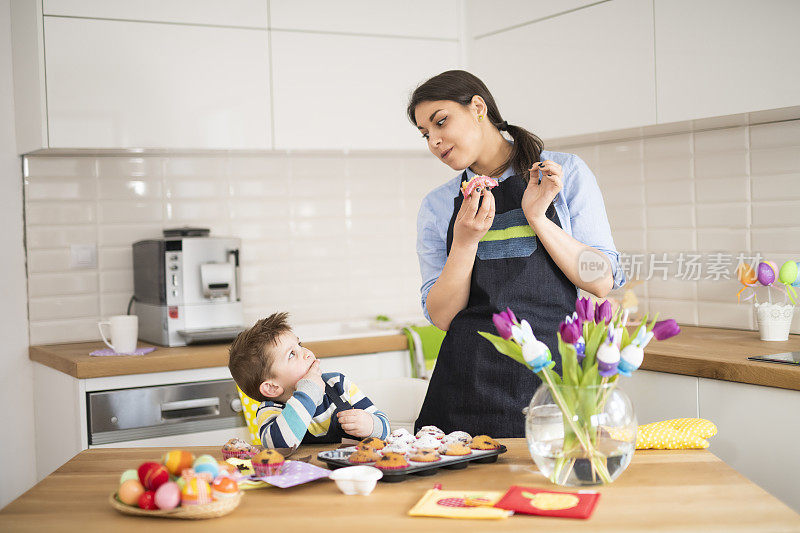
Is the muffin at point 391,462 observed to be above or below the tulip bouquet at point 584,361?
below

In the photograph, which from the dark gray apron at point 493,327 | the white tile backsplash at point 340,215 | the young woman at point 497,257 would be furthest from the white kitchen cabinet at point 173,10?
the dark gray apron at point 493,327

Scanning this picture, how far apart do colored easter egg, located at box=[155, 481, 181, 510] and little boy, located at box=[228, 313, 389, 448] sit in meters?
0.46

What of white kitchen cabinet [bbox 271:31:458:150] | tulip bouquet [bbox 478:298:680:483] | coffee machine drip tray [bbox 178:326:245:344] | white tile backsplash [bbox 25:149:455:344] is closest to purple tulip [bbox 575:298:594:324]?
tulip bouquet [bbox 478:298:680:483]

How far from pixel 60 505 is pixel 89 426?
4.70 ft

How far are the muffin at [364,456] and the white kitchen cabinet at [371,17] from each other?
6.95ft

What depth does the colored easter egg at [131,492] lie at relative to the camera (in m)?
1.25

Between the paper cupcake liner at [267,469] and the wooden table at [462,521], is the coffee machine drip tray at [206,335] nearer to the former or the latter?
the wooden table at [462,521]

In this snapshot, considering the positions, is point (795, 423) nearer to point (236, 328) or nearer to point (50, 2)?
point (236, 328)

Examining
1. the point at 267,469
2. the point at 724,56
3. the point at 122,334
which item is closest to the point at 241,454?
the point at 267,469

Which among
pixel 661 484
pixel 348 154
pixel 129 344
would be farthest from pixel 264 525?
pixel 348 154

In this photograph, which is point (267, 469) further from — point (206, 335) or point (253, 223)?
point (253, 223)

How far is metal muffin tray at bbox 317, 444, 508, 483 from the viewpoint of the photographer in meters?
Answer: 1.38

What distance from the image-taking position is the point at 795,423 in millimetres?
2158

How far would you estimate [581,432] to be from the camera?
130cm
